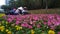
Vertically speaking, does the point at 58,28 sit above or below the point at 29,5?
above

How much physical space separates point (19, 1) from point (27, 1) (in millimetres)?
2328

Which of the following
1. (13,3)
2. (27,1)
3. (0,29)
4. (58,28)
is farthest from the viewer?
(13,3)

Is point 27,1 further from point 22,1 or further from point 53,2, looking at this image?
point 53,2

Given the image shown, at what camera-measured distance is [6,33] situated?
3.26 m

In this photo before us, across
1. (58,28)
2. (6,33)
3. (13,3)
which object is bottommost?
(13,3)

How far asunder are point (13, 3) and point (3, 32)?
1281 inches

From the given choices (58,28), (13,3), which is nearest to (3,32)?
(58,28)

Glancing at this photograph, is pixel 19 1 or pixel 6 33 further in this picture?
pixel 19 1

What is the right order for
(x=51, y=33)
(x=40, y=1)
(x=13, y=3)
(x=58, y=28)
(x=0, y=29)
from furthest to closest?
1. (x=13, y=3)
2. (x=40, y=1)
3. (x=58, y=28)
4. (x=0, y=29)
5. (x=51, y=33)

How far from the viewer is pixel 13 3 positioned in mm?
35688

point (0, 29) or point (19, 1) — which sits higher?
point (0, 29)

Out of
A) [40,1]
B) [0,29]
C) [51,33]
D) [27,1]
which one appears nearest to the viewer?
[51,33]

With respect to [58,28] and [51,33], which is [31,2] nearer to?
[58,28]

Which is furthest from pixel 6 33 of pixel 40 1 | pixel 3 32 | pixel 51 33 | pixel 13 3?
pixel 13 3
